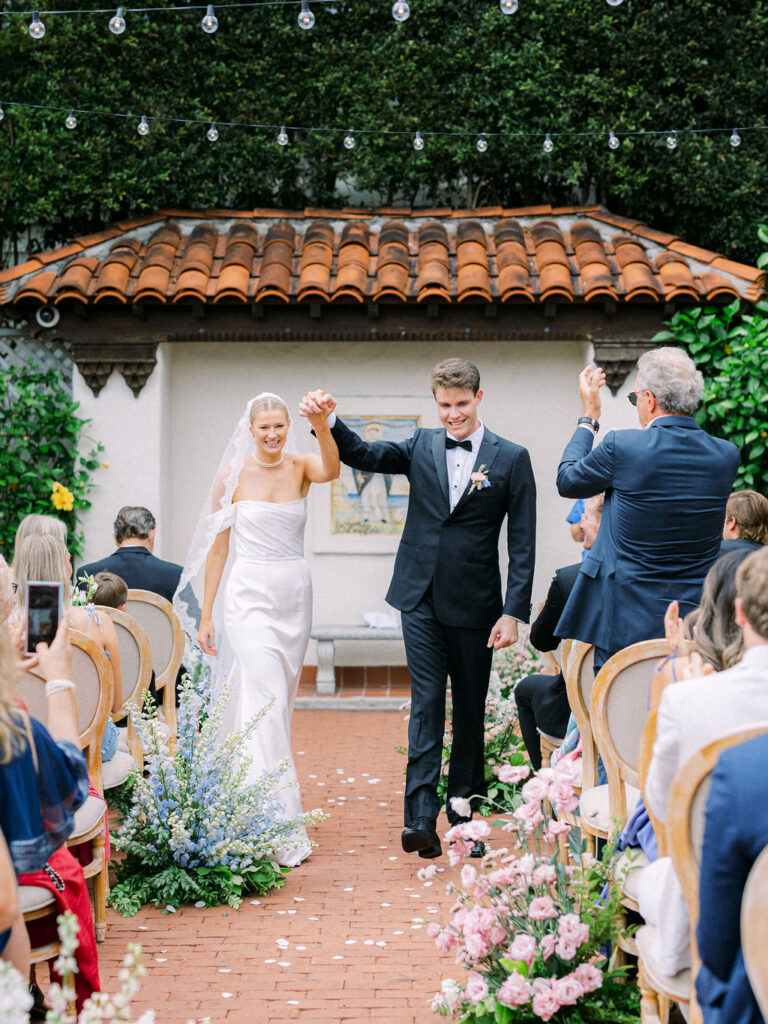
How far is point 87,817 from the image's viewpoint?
3863 millimetres

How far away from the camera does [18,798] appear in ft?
7.84

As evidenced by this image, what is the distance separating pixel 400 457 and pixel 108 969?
264cm

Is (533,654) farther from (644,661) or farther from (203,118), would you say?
(203,118)

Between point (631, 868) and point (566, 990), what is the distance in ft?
1.36

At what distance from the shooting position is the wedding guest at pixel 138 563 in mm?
6586

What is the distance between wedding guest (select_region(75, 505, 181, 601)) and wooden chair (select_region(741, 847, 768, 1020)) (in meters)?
4.91

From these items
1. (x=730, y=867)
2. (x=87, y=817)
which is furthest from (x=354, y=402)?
(x=730, y=867)

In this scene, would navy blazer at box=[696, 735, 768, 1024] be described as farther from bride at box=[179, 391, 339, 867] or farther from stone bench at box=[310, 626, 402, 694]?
stone bench at box=[310, 626, 402, 694]

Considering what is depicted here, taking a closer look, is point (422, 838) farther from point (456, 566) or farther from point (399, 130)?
point (399, 130)

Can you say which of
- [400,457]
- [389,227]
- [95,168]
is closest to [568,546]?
[389,227]

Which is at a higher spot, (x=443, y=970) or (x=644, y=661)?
(x=644, y=661)

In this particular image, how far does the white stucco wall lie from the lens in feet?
32.3

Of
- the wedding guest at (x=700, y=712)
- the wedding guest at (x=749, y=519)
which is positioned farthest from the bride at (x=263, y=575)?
the wedding guest at (x=700, y=712)

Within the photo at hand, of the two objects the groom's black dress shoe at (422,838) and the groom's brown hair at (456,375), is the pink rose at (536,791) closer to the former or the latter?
the groom's black dress shoe at (422,838)
